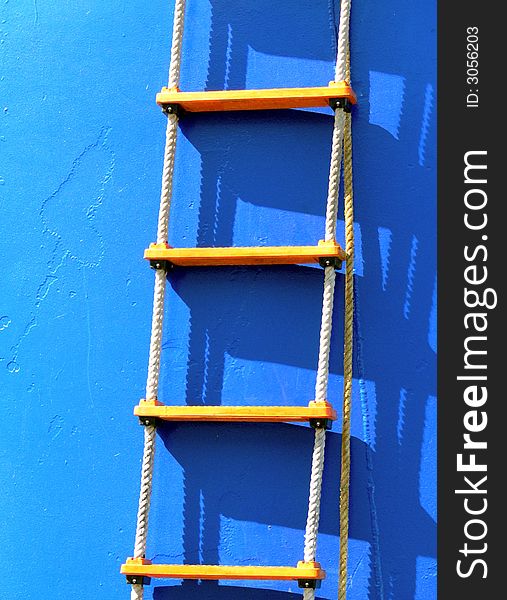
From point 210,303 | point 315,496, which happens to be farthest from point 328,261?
point 315,496

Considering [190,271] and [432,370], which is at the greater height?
[190,271]

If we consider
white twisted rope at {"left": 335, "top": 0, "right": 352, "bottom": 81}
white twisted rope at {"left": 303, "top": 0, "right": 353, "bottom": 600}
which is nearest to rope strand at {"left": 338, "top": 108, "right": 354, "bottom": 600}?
white twisted rope at {"left": 303, "top": 0, "right": 353, "bottom": 600}

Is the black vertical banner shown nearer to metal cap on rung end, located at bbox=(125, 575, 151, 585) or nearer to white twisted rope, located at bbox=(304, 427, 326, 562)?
white twisted rope, located at bbox=(304, 427, 326, 562)

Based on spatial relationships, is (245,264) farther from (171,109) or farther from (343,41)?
(343,41)

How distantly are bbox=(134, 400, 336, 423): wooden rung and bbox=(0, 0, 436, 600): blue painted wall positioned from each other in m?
0.10

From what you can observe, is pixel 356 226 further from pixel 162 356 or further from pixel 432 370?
pixel 162 356

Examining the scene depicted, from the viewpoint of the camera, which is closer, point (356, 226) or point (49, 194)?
point (356, 226)

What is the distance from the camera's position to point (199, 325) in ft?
8.20

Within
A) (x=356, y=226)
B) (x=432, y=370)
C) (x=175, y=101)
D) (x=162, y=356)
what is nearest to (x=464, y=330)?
(x=432, y=370)

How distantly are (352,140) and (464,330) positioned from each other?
54 cm

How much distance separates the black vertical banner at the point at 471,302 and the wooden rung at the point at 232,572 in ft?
1.01

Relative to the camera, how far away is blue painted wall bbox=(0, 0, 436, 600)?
2379mm

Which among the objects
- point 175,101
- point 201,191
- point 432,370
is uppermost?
point 175,101

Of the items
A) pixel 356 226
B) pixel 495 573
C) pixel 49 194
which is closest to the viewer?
pixel 495 573
